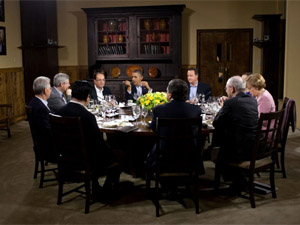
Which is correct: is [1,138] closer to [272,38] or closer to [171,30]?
[171,30]

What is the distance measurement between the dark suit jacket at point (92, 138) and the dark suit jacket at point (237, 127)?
1.03 metres

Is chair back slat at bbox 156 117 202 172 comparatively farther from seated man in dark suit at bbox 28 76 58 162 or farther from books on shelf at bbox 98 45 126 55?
books on shelf at bbox 98 45 126 55

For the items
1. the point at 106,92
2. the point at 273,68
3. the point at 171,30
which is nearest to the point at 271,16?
the point at 273,68

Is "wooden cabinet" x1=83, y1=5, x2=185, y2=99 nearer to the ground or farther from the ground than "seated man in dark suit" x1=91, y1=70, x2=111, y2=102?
farther from the ground

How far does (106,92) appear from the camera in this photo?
592 cm

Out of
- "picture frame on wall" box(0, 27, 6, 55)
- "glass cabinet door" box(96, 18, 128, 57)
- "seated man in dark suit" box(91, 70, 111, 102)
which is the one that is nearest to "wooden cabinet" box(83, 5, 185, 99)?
"glass cabinet door" box(96, 18, 128, 57)

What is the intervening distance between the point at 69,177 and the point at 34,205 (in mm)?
452

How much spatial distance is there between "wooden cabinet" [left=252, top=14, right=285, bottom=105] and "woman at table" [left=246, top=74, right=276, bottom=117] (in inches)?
191

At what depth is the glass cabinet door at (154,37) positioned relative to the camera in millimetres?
8711

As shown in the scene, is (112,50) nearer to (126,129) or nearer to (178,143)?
(126,129)

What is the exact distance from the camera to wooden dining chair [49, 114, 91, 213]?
329 cm

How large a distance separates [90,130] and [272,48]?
6.51 m

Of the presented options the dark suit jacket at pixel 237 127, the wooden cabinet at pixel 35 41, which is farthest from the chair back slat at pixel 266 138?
the wooden cabinet at pixel 35 41

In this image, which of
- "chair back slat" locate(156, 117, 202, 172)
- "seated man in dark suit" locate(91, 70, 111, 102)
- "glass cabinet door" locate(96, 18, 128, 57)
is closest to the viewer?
"chair back slat" locate(156, 117, 202, 172)
